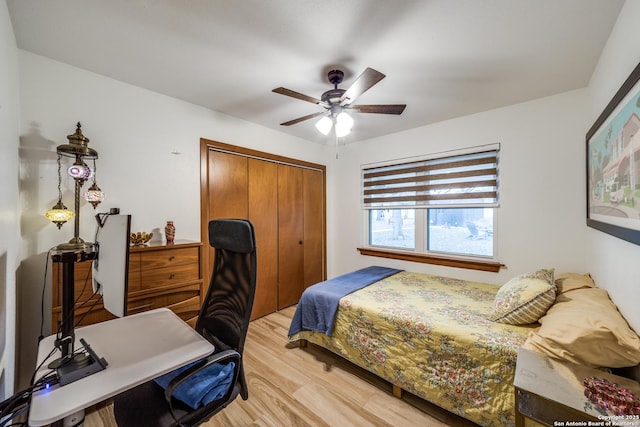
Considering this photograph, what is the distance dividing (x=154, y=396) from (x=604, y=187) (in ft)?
9.27

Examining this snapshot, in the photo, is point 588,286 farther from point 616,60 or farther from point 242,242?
point 242,242

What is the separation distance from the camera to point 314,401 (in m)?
1.81

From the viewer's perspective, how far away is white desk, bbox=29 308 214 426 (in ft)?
2.62

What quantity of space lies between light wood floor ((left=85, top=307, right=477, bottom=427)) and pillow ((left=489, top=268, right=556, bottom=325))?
2.38 feet

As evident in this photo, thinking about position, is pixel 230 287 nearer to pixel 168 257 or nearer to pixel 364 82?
pixel 168 257

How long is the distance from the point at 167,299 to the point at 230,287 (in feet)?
3.14

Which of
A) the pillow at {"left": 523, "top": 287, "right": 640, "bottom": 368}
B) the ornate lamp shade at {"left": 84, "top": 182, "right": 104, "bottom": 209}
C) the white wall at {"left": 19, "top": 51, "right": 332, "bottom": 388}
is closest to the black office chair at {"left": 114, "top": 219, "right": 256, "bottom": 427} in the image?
the ornate lamp shade at {"left": 84, "top": 182, "right": 104, "bottom": 209}

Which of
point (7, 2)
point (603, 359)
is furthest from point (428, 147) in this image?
point (7, 2)

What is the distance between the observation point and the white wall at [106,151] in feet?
5.81

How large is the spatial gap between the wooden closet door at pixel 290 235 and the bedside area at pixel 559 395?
8.89ft

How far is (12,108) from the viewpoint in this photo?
1507 millimetres

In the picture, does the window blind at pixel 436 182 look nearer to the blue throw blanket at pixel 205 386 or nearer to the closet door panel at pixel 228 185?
the closet door panel at pixel 228 185


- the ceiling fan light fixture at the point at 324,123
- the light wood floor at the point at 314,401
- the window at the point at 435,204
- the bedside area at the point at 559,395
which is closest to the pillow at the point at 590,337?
the bedside area at the point at 559,395

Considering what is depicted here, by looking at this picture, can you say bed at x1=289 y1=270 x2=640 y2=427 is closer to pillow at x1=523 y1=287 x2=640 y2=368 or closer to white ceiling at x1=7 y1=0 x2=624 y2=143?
pillow at x1=523 y1=287 x2=640 y2=368
